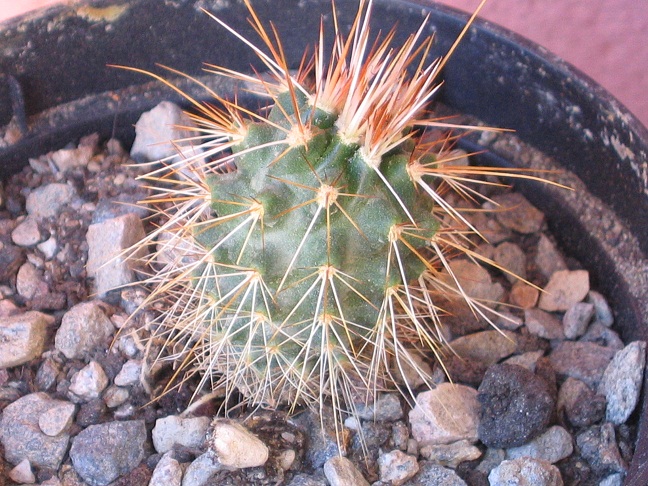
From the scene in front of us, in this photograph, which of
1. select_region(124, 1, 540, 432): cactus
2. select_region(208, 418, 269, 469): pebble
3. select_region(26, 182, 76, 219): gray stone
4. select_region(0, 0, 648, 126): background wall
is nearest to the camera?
select_region(124, 1, 540, 432): cactus

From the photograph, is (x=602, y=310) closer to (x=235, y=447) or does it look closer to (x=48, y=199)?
(x=235, y=447)

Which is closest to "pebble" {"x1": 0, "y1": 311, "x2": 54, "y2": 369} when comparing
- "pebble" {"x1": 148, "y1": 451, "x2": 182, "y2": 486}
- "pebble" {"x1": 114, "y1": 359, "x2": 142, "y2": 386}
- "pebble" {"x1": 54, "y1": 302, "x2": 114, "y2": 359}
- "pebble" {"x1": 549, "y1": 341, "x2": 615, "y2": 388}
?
"pebble" {"x1": 54, "y1": 302, "x2": 114, "y2": 359}

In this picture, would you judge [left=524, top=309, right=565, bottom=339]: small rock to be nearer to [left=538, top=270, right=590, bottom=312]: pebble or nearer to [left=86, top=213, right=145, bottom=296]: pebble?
[left=538, top=270, right=590, bottom=312]: pebble

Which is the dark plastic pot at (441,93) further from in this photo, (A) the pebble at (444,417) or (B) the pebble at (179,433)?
(B) the pebble at (179,433)

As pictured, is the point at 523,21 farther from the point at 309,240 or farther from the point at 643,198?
the point at 309,240

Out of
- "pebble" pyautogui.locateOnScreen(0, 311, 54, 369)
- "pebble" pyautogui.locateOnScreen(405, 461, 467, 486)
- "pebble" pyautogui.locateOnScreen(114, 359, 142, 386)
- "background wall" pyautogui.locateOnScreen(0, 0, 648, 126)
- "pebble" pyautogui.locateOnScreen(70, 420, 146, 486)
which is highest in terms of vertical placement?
"background wall" pyautogui.locateOnScreen(0, 0, 648, 126)

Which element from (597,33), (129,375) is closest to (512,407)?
(129,375)

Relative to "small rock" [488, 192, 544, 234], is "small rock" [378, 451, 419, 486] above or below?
below
